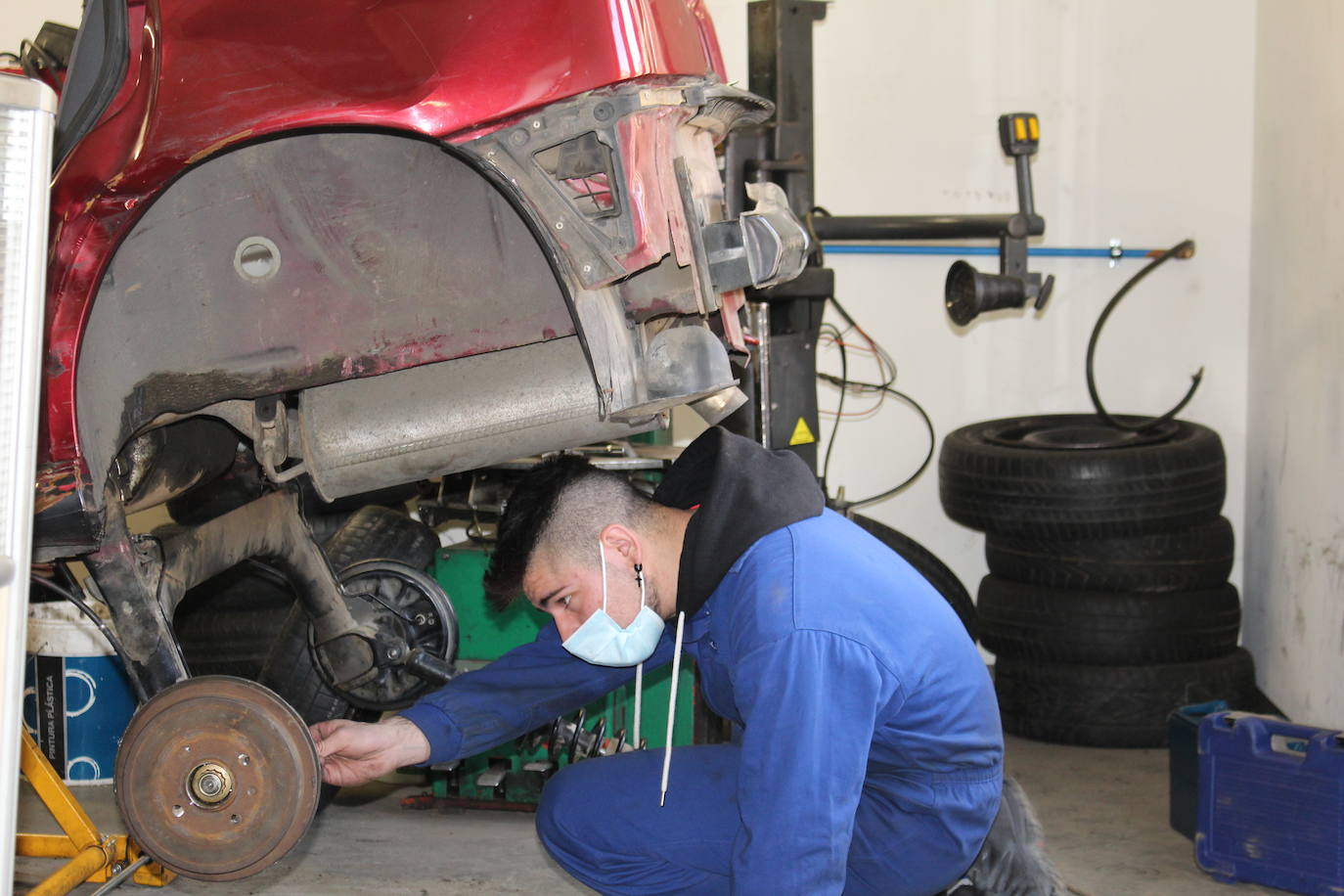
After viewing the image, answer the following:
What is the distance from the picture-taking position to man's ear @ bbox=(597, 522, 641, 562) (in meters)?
1.94

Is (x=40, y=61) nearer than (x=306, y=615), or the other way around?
(x=40, y=61)

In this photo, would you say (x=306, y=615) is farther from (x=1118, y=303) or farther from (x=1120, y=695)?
(x=1118, y=303)

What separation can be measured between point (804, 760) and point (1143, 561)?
2.44m

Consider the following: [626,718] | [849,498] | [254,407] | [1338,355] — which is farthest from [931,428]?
[254,407]

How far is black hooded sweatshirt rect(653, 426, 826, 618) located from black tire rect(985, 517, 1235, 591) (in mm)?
2010

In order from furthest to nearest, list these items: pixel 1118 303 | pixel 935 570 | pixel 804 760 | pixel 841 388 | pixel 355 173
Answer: pixel 841 388, pixel 1118 303, pixel 935 570, pixel 355 173, pixel 804 760

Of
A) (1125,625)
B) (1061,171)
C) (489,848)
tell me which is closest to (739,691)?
(489,848)

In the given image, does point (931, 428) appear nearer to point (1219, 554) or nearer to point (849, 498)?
point (849, 498)

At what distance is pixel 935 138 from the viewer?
14.2ft

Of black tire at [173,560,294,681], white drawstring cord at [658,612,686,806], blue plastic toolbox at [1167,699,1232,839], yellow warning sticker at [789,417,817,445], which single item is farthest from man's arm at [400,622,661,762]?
blue plastic toolbox at [1167,699,1232,839]

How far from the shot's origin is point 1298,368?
3.73m

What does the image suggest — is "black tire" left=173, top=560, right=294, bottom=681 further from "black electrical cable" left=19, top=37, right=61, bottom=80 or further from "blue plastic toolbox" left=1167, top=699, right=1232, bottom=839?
"blue plastic toolbox" left=1167, top=699, right=1232, bottom=839

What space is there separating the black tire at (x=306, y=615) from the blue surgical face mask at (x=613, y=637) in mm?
658

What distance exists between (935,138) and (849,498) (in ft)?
4.22
